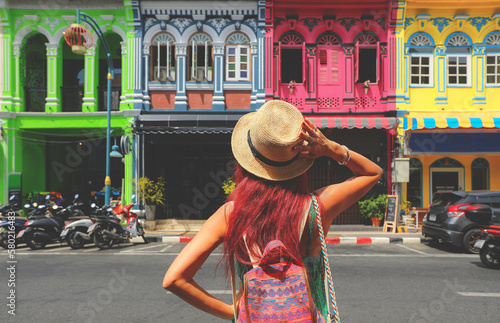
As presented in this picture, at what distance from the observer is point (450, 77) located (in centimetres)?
1439

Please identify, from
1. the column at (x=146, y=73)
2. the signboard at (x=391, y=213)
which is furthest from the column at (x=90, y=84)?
the signboard at (x=391, y=213)

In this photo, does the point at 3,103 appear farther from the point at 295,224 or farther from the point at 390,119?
the point at 295,224

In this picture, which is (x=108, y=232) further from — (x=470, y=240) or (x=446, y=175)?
(x=446, y=175)

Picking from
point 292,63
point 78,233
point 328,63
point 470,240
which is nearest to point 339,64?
point 328,63

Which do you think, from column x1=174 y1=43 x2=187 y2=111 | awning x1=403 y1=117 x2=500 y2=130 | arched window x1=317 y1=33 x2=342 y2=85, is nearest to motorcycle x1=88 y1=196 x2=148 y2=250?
column x1=174 y1=43 x2=187 y2=111

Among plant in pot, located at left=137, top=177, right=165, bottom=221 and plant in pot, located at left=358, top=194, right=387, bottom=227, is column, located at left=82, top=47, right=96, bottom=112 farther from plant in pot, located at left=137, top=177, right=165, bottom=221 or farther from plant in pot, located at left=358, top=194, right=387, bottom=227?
plant in pot, located at left=358, top=194, right=387, bottom=227

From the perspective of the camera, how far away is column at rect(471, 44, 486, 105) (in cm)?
1413

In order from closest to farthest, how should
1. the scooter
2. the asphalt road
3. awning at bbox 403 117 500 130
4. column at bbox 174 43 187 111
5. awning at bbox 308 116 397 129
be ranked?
the asphalt road, the scooter, awning at bbox 403 117 500 130, awning at bbox 308 116 397 129, column at bbox 174 43 187 111

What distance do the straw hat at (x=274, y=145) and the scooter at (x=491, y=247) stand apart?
724 cm

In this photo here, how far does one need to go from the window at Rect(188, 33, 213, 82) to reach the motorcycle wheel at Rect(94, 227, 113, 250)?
23.5 ft

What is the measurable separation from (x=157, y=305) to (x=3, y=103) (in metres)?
12.7

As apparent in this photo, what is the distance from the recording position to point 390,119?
13562 mm

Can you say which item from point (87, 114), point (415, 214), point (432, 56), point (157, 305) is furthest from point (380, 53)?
point (157, 305)

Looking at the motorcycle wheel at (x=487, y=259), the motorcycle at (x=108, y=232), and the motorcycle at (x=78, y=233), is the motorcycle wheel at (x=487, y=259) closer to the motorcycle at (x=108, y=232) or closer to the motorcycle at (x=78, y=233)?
the motorcycle at (x=108, y=232)
